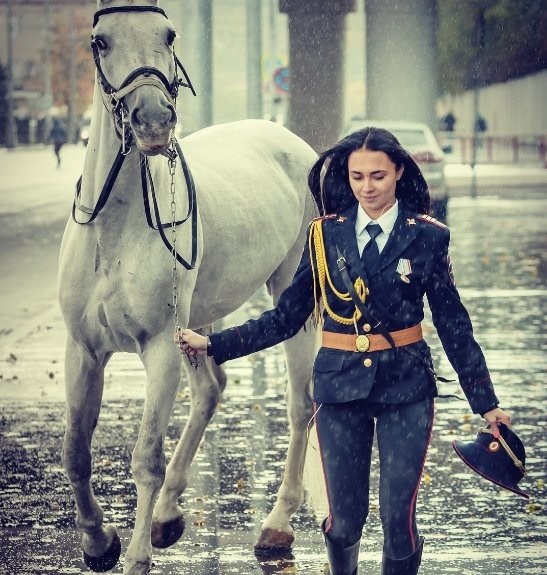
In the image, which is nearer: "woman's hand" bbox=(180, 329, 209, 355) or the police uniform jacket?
the police uniform jacket

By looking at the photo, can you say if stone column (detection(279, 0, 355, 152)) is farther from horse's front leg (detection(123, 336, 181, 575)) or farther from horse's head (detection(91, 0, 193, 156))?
horse's head (detection(91, 0, 193, 156))

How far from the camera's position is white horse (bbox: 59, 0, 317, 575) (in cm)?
598

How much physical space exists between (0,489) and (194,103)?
1338 centimetres

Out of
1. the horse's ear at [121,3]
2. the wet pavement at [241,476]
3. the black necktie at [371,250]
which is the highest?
the horse's ear at [121,3]

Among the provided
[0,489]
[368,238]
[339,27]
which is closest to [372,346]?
[368,238]

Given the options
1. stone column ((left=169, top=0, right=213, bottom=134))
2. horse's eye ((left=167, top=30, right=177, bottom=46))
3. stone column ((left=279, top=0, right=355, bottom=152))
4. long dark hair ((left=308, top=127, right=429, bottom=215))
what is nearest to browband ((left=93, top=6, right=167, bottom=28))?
horse's eye ((left=167, top=30, right=177, bottom=46))

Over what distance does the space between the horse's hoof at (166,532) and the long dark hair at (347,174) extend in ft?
7.03

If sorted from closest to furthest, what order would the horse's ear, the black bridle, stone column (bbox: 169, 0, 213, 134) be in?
the black bridle
the horse's ear
stone column (bbox: 169, 0, 213, 134)

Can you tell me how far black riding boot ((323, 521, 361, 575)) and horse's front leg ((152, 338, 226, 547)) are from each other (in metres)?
1.84

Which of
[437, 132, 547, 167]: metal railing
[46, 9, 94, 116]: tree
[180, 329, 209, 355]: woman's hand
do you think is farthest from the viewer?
[46, 9, 94, 116]: tree

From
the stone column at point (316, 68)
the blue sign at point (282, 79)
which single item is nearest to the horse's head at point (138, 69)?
the blue sign at point (282, 79)

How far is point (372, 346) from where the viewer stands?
5180mm

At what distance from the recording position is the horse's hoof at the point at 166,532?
23.0ft

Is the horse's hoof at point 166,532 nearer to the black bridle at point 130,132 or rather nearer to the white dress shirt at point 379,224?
the black bridle at point 130,132
